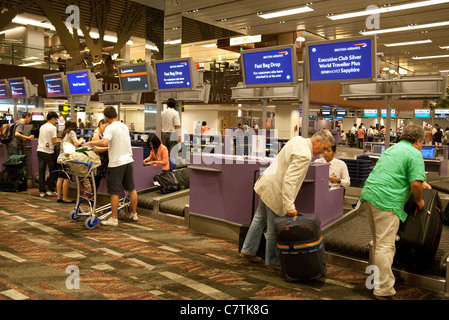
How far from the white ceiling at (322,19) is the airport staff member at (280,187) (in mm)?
11701

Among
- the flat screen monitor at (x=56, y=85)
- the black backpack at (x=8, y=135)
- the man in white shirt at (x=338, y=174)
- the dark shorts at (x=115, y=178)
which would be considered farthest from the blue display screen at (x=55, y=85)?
the man in white shirt at (x=338, y=174)

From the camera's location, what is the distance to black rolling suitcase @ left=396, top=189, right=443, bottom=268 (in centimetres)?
353

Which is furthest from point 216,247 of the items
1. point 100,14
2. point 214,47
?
point 214,47

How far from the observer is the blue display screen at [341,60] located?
207 inches

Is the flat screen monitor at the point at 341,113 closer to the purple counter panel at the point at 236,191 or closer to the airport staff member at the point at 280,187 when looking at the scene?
the purple counter panel at the point at 236,191

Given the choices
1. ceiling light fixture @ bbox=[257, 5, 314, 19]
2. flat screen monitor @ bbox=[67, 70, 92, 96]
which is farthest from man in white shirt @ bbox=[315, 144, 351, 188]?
ceiling light fixture @ bbox=[257, 5, 314, 19]

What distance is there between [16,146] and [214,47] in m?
17.6

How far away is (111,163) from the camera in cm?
568

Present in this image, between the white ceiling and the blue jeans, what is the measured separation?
38.7ft

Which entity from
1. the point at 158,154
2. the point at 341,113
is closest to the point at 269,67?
the point at 158,154

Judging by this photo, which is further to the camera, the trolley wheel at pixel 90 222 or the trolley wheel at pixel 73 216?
the trolley wheel at pixel 73 216

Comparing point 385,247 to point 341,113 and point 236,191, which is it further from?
point 341,113

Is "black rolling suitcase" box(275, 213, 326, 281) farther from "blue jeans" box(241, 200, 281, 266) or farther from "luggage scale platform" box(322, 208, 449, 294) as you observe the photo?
"luggage scale platform" box(322, 208, 449, 294)

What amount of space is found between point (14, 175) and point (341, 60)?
672 centimetres
